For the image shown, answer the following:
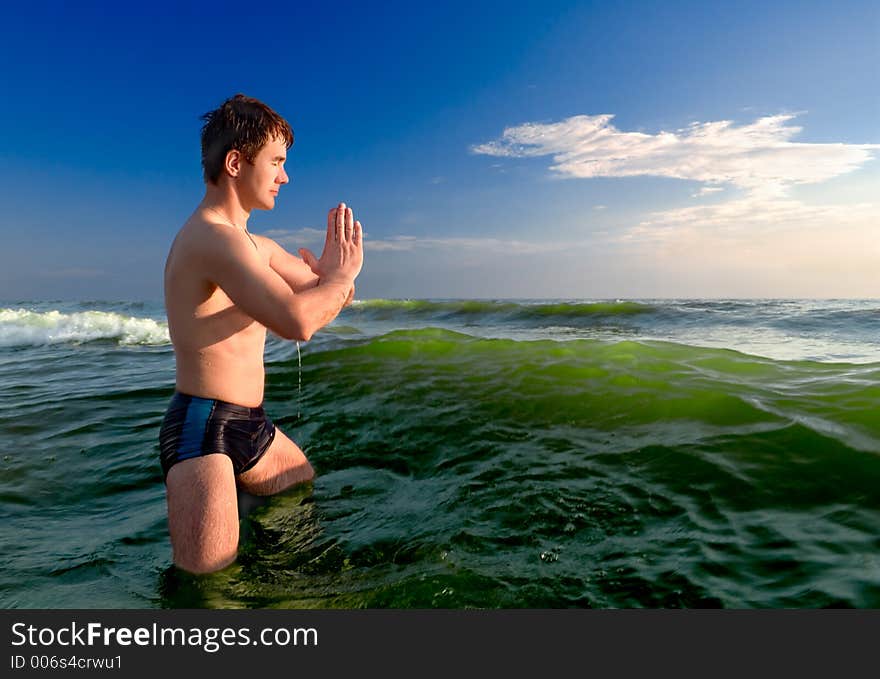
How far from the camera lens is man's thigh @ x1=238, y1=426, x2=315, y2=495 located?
385cm

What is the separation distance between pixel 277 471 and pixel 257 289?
5.75 feet

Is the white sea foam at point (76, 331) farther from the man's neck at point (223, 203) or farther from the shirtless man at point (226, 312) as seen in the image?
the man's neck at point (223, 203)

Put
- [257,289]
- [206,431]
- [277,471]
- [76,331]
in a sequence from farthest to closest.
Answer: [76,331], [277,471], [206,431], [257,289]

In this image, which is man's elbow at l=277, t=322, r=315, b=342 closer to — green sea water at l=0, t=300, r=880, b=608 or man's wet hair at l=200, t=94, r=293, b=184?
man's wet hair at l=200, t=94, r=293, b=184

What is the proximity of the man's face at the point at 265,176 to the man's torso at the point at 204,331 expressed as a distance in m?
0.43

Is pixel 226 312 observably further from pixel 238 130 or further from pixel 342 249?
pixel 238 130

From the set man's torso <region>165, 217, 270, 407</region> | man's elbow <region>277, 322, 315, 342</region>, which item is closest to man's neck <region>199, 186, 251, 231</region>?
man's torso <region>165, 217, 270, 407</region>

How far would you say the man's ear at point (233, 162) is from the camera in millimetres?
3279

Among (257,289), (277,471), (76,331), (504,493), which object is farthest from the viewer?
(76,331)

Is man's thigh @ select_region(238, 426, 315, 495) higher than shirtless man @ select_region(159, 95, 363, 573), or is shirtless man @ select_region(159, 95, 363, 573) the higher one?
shirtless man @ select_region(159, 95, 363, 573)

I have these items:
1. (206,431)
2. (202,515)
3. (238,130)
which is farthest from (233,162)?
(202,515)

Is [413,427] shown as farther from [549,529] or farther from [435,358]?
[435,358]

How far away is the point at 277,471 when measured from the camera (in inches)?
158

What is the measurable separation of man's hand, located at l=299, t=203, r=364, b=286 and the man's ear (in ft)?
2.11
